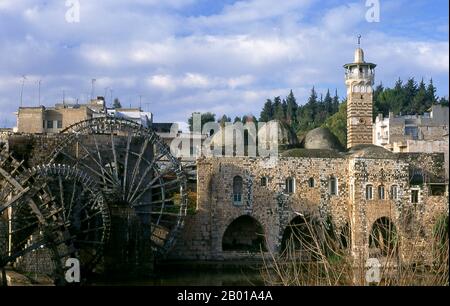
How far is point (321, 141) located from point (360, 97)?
4.35 meters

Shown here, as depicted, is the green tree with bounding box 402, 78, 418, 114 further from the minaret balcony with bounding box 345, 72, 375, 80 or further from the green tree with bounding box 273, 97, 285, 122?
the minaret balcony with bounding box 345, 72, 375, 80

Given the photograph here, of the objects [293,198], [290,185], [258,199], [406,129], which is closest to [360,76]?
[290,185]

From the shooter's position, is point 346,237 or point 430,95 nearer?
point 346,237

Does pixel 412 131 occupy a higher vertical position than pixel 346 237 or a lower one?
higher

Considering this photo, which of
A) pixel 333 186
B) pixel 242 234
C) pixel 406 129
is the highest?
pixel 406 129

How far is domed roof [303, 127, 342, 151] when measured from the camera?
32.7 m

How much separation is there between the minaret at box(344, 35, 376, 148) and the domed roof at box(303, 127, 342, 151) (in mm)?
2219

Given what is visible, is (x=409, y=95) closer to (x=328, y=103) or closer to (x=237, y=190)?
(x=328, y=103)

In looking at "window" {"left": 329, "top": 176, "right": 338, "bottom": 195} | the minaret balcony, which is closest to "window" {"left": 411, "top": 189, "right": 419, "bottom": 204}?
"window" {"left": 329, "top": 176, "right": 338, "bottom": 195}

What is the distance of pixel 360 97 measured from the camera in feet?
117

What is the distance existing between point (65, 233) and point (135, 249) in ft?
11.2

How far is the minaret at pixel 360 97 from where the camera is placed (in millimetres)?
35562

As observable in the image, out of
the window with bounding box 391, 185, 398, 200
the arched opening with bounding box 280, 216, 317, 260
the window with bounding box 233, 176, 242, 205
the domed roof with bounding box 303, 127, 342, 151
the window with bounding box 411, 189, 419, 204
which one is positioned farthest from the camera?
the domed roof with bounding box 303, 127, 342, 151
